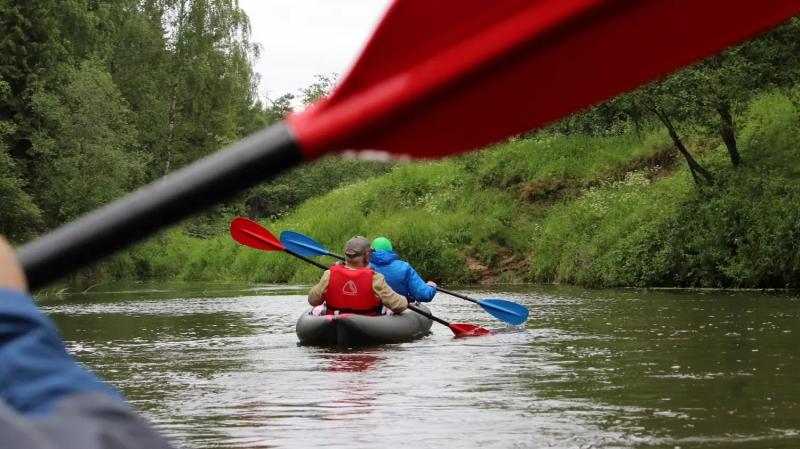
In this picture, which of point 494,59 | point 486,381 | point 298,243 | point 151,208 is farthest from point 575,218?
point 151,208

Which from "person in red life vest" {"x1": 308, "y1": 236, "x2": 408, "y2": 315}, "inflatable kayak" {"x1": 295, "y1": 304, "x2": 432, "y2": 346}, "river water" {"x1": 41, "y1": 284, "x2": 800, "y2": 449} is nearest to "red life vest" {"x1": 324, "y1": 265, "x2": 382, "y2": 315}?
"person in red life vest" {"x1": 308, "y1": 236, "x2": 408, "y2": 315}

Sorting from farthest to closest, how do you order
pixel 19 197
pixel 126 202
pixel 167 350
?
pixel 19 197, pixel 167 350, pixel 126 202

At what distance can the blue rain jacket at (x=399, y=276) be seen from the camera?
1220cm

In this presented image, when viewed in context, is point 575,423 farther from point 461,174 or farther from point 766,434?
point 461,174

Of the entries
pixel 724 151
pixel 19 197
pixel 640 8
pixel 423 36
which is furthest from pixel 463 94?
pixel 19 197

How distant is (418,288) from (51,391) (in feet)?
37.5

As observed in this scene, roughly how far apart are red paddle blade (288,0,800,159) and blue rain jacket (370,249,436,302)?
35.9 ft

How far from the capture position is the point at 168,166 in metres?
40.7

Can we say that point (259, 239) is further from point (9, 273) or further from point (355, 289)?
point (9, 273)

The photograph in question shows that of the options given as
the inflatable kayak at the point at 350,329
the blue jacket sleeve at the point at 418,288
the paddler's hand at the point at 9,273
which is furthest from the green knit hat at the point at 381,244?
the paddler's hand at the point at 9,273

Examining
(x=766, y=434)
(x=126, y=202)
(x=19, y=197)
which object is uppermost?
(x=19, y=197)

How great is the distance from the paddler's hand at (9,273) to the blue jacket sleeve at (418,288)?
1131cm

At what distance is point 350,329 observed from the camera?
Answer: 11.2 metres

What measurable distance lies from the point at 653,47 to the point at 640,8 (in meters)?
0.07
